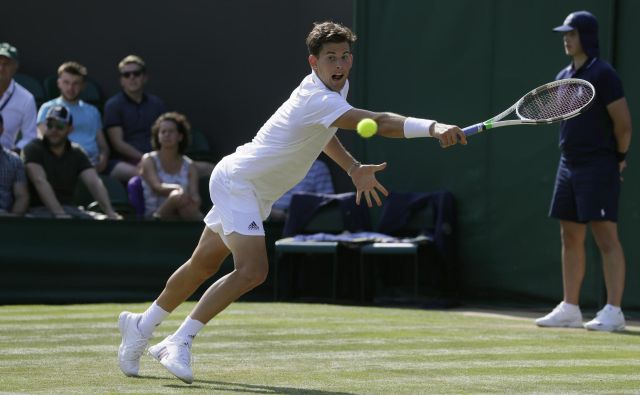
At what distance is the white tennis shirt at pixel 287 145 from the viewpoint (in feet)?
18.7

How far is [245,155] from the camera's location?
6.00 meters

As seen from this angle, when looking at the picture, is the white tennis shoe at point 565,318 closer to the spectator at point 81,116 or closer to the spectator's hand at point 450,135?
the spectator's hand at point 450,135

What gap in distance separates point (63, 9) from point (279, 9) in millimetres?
2675

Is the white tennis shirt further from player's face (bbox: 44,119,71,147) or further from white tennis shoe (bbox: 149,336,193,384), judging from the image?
player's face (bbox: 44,119,71,147)

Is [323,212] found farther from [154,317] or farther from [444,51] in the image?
[154,317]

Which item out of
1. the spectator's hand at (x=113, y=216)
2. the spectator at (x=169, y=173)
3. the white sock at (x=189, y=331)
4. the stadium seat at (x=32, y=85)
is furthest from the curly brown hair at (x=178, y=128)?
the white sock at (x=189, y=331)

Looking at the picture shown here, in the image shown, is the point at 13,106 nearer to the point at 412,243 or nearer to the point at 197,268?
the point at 412,243

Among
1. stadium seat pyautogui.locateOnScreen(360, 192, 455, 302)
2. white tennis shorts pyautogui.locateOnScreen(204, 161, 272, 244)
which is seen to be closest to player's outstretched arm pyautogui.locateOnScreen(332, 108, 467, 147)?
white tennis shorts pyautogui.locateOnScreen(204, 161, 272, 244)

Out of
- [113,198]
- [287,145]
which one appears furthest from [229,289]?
[113,198]

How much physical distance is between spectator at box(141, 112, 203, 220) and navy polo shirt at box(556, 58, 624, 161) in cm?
393

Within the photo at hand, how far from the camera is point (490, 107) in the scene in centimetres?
1121

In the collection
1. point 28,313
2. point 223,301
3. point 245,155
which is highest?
point 245,155

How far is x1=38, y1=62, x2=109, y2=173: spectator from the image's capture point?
1206 centimetres

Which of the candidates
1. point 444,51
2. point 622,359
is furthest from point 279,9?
point 622,359
